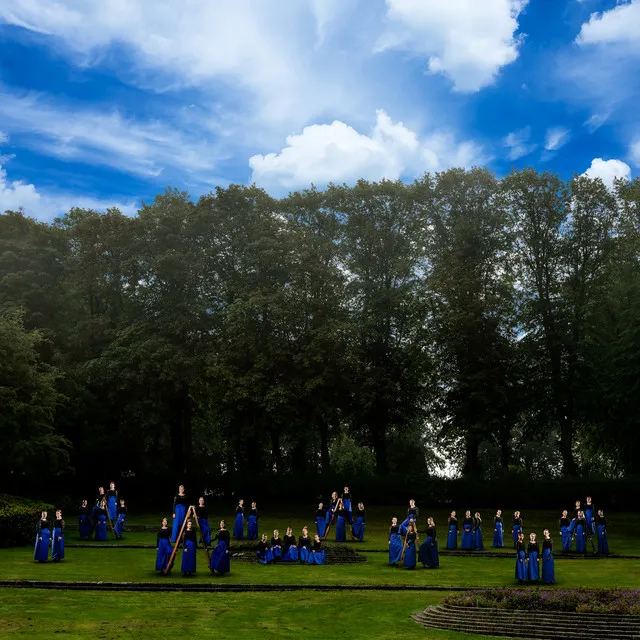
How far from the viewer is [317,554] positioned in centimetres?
2934

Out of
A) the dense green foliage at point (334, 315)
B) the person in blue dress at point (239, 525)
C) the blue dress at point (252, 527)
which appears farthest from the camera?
the dense green foliage at point (334, 315)

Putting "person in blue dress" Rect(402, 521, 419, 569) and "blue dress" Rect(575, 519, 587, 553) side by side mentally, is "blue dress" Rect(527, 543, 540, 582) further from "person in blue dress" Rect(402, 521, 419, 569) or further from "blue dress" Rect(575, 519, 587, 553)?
"blue dress" Rect(575, 519, 587, 553)

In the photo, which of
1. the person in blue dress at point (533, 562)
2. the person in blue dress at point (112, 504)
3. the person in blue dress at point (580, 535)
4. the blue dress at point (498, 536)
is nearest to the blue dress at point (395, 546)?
the person in blue dress at point (533, 562)

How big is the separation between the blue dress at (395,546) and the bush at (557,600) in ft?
27.4

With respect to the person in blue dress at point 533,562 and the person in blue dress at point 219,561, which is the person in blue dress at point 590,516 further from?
the person in blue dress at point 219,561

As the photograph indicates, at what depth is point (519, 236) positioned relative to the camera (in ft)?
182

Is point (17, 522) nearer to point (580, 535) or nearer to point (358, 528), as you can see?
point (358, 528)

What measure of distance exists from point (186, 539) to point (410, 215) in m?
36.8

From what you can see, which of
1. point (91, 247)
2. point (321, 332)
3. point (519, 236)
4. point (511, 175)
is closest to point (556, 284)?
point (519, 236)

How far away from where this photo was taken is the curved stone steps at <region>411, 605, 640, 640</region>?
17047mm

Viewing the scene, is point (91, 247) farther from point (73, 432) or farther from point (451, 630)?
point (451, 630)

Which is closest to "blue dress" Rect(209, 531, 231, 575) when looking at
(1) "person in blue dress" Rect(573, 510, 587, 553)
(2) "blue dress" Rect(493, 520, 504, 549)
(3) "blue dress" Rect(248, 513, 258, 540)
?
(3) "blue dress" Rect(248, 513, 258, 540)

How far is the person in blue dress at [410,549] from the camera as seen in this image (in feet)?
90.7

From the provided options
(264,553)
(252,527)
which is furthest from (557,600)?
(252,527)
